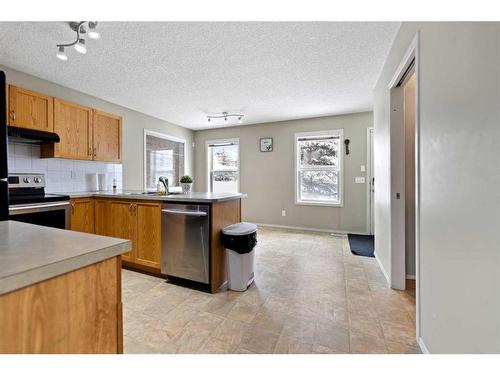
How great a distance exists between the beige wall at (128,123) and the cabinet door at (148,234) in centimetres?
190

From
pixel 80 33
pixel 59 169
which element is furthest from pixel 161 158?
pixel 80 33

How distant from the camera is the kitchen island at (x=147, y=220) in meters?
2.33

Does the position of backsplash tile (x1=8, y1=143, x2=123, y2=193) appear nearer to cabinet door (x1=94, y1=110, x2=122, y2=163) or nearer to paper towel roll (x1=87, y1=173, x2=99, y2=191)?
paper towel roll (x1=87, y1=173, x2=99, y2=191)

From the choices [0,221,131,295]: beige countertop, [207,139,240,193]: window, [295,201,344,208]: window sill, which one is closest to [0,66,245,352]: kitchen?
[0,221,131,295]: beige countertop

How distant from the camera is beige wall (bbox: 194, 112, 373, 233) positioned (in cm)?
466

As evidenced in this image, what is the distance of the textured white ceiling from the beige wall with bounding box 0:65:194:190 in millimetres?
118

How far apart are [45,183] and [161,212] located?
188 centimetres

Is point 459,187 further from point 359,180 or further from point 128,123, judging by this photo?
point 128,123

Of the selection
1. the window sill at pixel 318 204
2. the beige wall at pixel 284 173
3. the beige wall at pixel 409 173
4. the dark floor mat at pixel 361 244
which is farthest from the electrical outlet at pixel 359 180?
the beige wall at pixel 409 173

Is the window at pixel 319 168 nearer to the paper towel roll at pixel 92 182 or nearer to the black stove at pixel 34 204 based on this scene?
the paper towel roll at pixel 92 182

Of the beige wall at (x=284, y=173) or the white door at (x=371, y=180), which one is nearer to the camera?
the white door at (x=371, y=180)
